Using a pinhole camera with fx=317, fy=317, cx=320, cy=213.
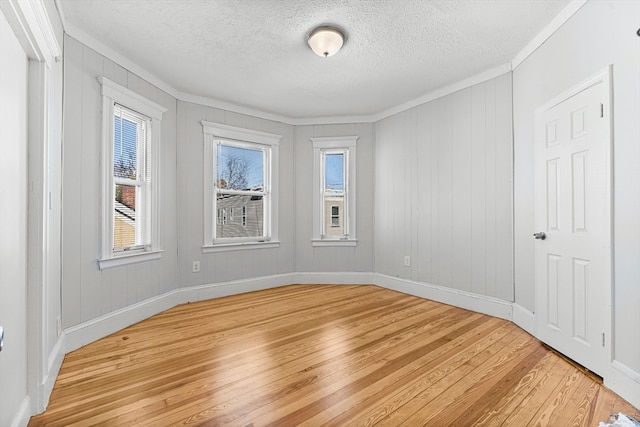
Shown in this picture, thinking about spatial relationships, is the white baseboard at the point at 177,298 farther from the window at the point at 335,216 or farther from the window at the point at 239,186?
the window at the point at 335,216

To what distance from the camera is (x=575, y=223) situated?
225 centimetres

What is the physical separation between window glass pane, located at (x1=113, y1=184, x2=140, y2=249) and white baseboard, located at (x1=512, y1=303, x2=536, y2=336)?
3831 millimetres

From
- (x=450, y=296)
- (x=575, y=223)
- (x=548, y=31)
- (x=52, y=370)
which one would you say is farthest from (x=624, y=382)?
(x=52, y=370)

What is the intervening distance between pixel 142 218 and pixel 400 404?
2.98 metres

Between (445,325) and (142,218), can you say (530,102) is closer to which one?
(445,325)

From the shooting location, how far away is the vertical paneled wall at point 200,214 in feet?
12.6

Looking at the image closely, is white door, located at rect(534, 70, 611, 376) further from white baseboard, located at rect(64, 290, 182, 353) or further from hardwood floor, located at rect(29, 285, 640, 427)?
white baseboard, located at rect(64, 290, 182, 353)

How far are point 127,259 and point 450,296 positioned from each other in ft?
11.4

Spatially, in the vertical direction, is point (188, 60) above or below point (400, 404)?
above

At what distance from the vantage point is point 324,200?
492 cm

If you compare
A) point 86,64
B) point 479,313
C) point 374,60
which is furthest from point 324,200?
point 86,64

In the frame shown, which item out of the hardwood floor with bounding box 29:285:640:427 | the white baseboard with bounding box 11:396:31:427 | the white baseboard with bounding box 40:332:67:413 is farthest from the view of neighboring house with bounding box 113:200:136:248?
the white baseboard with bounding box 11:396:31:427

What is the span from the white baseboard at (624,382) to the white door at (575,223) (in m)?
0.07

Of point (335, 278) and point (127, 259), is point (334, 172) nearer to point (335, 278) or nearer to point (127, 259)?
point (335, 278)
